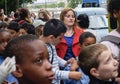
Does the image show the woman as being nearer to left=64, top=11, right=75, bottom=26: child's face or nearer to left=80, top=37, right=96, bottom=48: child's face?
left=64, top=11, right=75, bottom=26: child's face

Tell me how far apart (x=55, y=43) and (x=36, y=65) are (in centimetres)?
247

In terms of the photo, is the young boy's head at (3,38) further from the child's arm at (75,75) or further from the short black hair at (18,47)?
the short black hair at (18,47)

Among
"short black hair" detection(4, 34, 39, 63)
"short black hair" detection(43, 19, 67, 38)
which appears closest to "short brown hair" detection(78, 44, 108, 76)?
"short black hair" detection(4, 34, 39, 63)

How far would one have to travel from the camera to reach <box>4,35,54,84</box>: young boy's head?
8.73 ft

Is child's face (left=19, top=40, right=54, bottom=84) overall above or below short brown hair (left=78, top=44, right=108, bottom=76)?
above

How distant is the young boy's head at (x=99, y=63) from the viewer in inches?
134

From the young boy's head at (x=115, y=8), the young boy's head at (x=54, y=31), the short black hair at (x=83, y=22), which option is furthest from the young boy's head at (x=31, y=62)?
the short black hair at (x=83, y=22)

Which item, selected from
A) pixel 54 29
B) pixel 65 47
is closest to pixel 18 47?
pixel 54 29

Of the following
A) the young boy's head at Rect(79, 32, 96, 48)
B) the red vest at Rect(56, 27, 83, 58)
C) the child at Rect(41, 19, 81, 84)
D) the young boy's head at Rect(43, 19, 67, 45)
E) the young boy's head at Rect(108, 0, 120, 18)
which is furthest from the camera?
the red vest at Rect(56, 27, 83, 58)

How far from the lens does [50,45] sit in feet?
16.0

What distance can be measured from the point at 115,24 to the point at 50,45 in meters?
1.13

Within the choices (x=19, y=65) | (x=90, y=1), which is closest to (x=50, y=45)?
(x=19, y=65)

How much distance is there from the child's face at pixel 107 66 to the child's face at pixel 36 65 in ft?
2.75

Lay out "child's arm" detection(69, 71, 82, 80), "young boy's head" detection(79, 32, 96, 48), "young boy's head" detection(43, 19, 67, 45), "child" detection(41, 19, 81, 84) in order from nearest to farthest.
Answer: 1. "child's arm" detection(69, 71, 82, 80)
2. "child" detection(41, 19, 81, 84)
3. "young boy's head" detection(43, 19, 67, 45)
4. "young boy's head" detection(79, 32, 96, 48)
